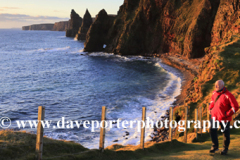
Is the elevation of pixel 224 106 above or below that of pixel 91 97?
above

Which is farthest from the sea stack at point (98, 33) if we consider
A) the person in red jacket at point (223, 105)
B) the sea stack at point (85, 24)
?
the person in red jacket at point (223, 105)

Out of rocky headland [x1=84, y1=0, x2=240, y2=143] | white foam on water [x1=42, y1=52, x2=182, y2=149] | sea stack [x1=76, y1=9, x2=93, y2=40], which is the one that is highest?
sea stack [x1=76, y1=9, x2=93, y2=40]

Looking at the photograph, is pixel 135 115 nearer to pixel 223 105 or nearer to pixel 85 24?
pixel 223 105

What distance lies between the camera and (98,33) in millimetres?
101500

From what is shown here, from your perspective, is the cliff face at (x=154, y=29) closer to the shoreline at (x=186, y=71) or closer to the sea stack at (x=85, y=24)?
the shoreline at (x=186, y=71)

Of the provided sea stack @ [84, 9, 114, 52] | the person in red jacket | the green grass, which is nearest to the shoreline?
the green grass

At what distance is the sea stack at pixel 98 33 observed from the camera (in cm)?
10016

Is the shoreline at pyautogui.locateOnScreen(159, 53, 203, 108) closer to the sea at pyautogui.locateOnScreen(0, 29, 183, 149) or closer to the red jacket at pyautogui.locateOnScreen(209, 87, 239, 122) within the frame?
the sea at pyautogui.locateOnScreen(0, 29, 183, 149)

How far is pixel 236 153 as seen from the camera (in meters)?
9.29

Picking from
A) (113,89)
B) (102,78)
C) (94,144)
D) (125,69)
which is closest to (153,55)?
(125,69)

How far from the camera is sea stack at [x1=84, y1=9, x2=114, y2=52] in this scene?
100m

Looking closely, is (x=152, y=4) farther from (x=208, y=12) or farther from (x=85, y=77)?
(x=85, y=77)

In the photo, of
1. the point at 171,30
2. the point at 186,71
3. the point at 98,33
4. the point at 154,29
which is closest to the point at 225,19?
the point at 186,71

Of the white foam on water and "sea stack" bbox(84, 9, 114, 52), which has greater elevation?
"sea stack" bbox(84, 9, 114, 52)
